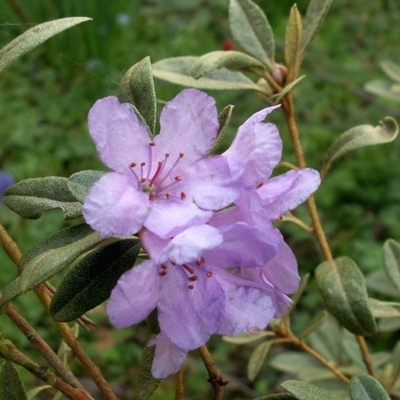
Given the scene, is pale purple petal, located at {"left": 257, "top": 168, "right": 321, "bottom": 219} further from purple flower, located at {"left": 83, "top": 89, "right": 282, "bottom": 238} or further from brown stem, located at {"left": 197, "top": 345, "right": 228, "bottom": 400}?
brown stem, located at {"left": 197, "top": 345, "right": 228, "bottom": 400}

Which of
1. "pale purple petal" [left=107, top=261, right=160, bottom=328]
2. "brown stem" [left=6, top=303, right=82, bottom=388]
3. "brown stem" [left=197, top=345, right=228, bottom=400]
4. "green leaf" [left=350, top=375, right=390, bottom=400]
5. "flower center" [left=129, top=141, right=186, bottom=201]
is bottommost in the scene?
"green leaf" [left=350, top=375, right=390, bottom=400]

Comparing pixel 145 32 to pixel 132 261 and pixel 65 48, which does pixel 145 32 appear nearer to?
pixel 65 48

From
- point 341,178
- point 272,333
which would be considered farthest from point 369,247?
point 272,333

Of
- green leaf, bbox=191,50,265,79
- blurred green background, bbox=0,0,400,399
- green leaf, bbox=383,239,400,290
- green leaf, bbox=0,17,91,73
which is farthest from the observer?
blurred green background, bbox=0,0,400,399

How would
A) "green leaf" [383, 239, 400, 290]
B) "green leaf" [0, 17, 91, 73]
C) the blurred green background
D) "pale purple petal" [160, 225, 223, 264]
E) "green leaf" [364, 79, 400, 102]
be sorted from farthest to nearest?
the blurred green background, "green leaf" [364, 79, 400, 102], "green leaf" [383, 239, 400, 290], "green leaf" [0, 17, 91, 73], "pale purple petal" [160, 225, 223, 264]

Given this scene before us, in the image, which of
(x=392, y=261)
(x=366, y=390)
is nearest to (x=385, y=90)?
(x=392, y=261)

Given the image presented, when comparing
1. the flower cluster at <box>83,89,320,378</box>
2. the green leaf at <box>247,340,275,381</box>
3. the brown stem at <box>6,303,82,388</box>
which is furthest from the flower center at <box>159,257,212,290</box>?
the green leaf at <box>247,340,275,381</box>

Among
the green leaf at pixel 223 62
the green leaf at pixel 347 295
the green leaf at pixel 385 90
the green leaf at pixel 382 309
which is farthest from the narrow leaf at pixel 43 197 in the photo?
the green leaf at pixel 385 90

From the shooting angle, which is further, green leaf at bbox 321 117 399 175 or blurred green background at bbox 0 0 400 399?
blurred green background at bbox 0 0 400 399
